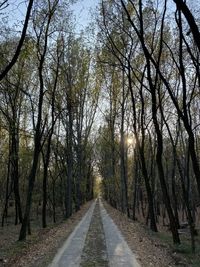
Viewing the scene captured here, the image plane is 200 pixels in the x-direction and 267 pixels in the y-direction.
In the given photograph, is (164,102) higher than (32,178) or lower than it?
higher

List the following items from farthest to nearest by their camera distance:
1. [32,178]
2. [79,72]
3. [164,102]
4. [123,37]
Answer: [79,72] < [164,102] < [123,37] < [32,178]

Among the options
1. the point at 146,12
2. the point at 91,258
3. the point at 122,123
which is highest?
the point at 146,12

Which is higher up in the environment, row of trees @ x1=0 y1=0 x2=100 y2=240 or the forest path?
row of trees @ x1=0 y1=0 x2=100 y2=240

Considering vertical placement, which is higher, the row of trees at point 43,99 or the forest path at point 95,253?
the row of trees at point 43,99

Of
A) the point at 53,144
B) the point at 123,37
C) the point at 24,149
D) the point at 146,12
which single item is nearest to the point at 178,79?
the point at 123,37

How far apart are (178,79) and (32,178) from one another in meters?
12.3

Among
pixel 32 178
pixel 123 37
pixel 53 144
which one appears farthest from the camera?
pixel 53 144

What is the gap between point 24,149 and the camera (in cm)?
3481

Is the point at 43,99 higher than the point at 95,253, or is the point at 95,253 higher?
the point at 43,99

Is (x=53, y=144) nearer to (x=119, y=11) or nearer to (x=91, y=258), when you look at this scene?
(x=119, y=11)

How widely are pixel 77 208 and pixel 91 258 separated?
111 feet

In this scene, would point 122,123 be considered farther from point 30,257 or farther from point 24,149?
point 30,257

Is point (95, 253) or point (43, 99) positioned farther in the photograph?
point (43, 99)

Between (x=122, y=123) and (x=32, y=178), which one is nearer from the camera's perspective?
(x=32, y=178)
